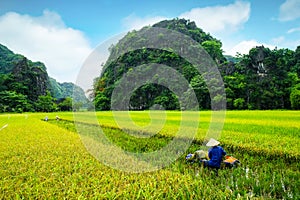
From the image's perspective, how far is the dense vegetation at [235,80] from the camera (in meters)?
23.6

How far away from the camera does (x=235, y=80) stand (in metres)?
26.5

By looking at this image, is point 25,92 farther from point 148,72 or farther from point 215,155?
point 215,155

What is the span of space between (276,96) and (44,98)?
114 feet

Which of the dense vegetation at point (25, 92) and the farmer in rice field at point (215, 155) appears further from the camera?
the dense vegetation at point (25, 92)

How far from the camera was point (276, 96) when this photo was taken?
23.5m

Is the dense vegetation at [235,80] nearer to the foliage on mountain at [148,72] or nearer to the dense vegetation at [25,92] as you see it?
the foliage on mountain at [148,72]

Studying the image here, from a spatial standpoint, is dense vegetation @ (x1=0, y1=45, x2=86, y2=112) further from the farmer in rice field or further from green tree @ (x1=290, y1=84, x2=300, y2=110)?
the farmer in rice field

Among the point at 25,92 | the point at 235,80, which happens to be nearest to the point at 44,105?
the point at 25,92

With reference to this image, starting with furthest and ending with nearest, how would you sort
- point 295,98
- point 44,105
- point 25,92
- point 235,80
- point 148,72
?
point 25,92, point 44,105, point 148,72, point 235,80, point 295,98

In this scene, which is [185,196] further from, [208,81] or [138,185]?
[208,81]

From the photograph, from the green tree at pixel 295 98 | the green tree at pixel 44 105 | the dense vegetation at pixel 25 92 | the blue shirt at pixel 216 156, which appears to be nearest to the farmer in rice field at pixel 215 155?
the blue shirt at pixel 216 156

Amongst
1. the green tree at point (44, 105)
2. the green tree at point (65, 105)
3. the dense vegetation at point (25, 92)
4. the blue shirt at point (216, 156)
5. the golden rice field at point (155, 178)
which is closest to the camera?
the golden rice field at point (155, 178)

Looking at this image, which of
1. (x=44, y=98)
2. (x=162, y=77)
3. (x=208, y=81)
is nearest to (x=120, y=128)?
(x=208, y=81)

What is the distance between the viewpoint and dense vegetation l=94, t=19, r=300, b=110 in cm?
2361
